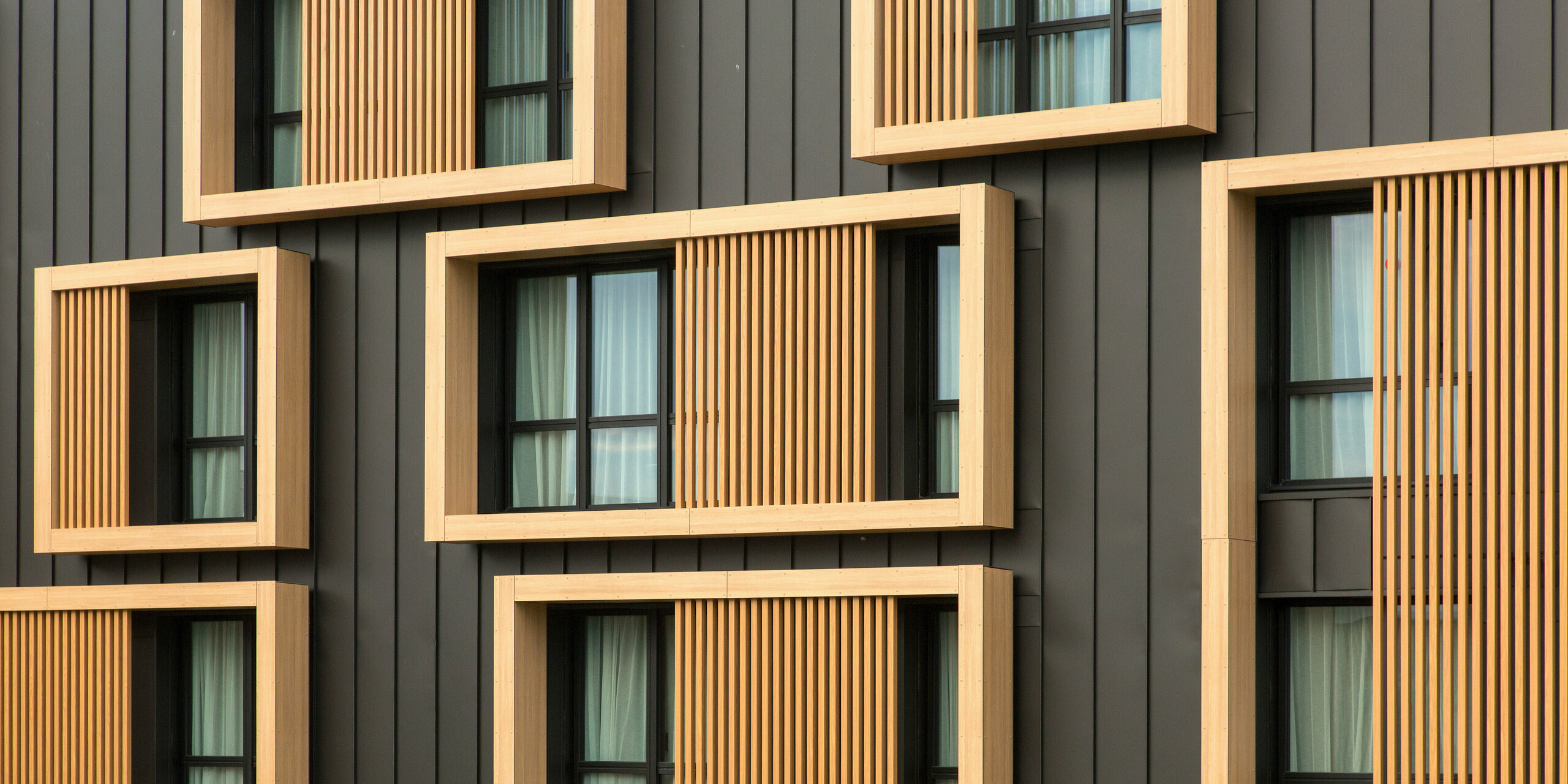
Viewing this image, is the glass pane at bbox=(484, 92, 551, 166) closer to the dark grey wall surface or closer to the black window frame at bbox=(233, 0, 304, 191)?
the dark grey wall surface

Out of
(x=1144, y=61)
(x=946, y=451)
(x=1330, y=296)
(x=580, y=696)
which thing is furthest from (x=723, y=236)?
(x=1330, y=296)

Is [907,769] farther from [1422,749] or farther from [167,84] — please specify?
[167,84]

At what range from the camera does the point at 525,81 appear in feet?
46.2

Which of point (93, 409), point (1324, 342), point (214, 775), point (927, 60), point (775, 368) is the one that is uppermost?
point (927, 60)

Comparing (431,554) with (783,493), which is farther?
(431,554)

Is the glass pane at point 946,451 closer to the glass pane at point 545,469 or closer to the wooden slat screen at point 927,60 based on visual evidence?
the wooden slat screen at point 927,60

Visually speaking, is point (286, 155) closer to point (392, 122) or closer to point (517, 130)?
point (392, 122)

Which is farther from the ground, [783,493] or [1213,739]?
[783,493]

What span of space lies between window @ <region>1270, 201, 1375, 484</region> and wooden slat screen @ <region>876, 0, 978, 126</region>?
2.20 m

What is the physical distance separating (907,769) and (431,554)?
13.0ft

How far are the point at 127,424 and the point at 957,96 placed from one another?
6957mm

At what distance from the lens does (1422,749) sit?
10.9m

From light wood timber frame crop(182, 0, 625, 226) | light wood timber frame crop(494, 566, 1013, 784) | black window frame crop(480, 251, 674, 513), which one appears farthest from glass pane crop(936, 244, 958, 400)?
light wood timber frame crop(182, 0, 625, 226)

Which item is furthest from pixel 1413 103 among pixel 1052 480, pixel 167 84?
pixel 167 84
